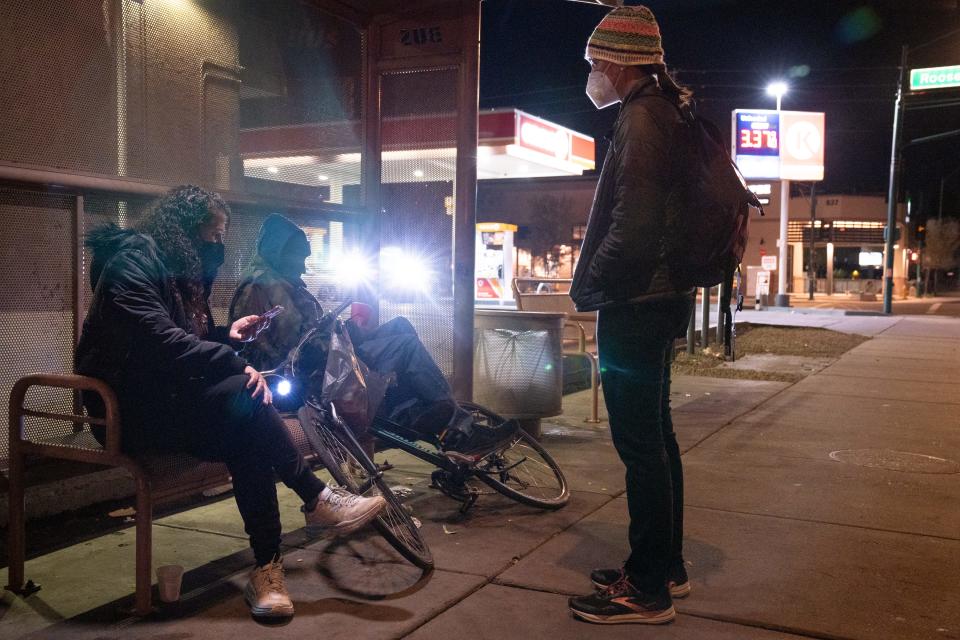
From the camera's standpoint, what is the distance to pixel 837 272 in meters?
63.3

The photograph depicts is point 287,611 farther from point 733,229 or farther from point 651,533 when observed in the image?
point 733,229

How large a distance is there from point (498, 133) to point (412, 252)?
→ 11990 millimetres

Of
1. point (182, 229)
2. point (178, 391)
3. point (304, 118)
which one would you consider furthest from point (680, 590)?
point (304, 118)

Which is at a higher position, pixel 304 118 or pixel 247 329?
pixel 304 118

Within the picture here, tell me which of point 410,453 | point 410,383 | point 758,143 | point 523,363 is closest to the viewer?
point 410,453

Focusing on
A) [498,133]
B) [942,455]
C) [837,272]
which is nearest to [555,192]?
[837,272]

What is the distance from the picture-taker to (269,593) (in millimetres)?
3123

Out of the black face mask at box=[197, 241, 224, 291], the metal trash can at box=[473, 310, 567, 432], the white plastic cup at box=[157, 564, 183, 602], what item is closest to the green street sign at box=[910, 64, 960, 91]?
the metal trash can at box=[473, 310, 567, 432]

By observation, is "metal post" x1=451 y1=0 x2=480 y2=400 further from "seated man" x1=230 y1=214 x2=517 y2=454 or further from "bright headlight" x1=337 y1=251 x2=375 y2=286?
"seated man" x1=230 y1=214 x2=517 y2=454

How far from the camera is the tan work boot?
309cm

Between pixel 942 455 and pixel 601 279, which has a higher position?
pixel 601 279

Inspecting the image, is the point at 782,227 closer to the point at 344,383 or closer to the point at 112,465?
the point at 344,383

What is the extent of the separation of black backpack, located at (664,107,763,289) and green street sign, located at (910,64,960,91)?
2987 centimetres

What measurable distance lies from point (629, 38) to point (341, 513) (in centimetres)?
209
